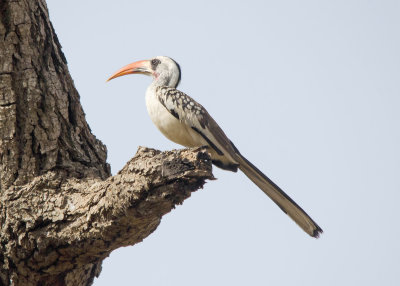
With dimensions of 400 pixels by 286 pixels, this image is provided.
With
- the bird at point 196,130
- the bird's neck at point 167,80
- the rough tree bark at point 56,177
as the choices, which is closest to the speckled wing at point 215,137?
the bird at point 196,130

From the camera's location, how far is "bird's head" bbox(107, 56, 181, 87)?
5.33 metres

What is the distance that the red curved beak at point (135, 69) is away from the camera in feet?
18.3

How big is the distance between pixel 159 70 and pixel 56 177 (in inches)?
104

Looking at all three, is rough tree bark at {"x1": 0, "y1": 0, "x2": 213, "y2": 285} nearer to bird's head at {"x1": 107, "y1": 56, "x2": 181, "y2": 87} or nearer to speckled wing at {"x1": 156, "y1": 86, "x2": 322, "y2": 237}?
speckled wing at {"x1": 156, "y1": 86, "x2": 322, "y2": 237}

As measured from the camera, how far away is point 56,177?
302 centimetres

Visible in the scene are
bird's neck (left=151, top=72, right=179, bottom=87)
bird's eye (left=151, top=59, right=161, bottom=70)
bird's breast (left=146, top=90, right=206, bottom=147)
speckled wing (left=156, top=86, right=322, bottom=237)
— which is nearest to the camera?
speckled wing (left=156, top=86, right=322, bottom=237)

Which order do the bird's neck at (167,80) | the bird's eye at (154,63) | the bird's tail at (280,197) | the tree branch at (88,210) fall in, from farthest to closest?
the bird's eye at (154,63), the bird's neck at (167,80), the bird's tail at (280,197), the tree branch at (88,210)

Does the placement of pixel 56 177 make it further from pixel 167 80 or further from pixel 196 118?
pixel 167 80

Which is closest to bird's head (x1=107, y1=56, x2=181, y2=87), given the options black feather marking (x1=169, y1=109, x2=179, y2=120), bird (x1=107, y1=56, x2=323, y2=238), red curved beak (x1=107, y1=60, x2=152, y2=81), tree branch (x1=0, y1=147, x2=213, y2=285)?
red curved beak (x1=107, y1=60, x2=152, y2=81)

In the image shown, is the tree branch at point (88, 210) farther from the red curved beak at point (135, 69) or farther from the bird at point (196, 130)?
the red curved beak at point (135, 69)

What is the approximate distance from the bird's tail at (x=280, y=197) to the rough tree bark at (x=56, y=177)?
135 centimetres

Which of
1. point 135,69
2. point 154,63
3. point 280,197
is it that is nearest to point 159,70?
point 154,63

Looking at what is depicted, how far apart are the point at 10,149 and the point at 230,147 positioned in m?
2.02

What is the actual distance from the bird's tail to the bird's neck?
1.17 m
